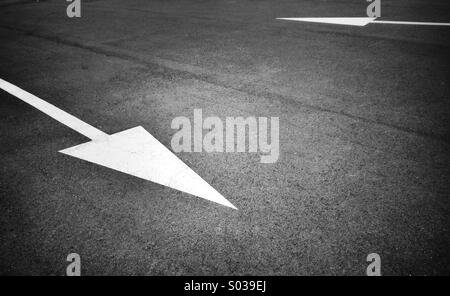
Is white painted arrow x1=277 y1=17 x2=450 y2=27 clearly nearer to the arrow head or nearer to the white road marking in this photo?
the white road marking

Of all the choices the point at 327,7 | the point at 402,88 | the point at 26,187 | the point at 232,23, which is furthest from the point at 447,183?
the point at 327,7

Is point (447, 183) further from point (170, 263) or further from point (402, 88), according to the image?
point (170, 263)

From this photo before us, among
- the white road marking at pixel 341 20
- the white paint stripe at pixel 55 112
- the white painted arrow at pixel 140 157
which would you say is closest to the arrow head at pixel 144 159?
the white painted arrow at pixel 140 157

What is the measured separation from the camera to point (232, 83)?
488 centimetres

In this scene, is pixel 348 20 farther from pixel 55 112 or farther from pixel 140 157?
pixel 55 112

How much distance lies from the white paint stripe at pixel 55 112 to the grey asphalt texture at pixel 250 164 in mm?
113

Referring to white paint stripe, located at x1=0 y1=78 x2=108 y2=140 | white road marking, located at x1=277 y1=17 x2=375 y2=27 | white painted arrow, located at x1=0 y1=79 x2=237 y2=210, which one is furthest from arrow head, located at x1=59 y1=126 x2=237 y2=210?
white road marking, located at x1=277 y1=17 x2=375 y2=27

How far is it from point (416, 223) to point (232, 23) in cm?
723

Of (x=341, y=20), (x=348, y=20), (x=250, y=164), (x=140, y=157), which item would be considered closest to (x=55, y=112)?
(x=140, y=157)

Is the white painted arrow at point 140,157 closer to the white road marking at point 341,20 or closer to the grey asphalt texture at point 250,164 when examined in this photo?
the grey asphalt texture at point 250,164

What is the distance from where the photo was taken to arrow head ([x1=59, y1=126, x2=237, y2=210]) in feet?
9.36

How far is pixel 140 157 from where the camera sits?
327 centimetres

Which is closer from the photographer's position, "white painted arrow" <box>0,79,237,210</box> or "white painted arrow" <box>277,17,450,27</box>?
"white painted arrow" <box>0,79,237,210</box>

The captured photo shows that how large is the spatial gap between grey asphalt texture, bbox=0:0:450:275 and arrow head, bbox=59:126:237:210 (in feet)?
0.30
